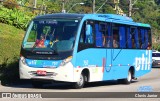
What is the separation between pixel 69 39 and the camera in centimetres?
1903

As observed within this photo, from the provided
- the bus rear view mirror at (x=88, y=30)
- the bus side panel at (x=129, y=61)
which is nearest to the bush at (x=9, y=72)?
the bus rear view mirror at (x=88, y=30)

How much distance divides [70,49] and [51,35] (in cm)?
104

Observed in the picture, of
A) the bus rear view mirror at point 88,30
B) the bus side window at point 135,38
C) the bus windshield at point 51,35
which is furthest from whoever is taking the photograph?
the bus side window at point 135,38

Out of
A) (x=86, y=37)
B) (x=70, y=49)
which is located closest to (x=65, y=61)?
(x=70, y=49)

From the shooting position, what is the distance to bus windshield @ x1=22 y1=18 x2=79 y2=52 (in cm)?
1900

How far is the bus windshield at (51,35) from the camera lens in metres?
19.0

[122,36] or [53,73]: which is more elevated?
[122,36]

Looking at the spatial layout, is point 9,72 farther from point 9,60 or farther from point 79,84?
point 79,84

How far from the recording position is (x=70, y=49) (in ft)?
61.8

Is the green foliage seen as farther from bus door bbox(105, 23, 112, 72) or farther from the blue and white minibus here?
bus door bbox(105, 23, 112, 72)

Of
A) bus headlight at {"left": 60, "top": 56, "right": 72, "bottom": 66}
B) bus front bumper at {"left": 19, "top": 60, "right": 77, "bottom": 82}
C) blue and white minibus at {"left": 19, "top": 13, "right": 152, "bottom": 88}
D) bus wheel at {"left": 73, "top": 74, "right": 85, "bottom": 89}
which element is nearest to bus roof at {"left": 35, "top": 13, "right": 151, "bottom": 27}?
blue and white minibus at {"left": 19, "top": 13, "right": 152, "bottom": 88}

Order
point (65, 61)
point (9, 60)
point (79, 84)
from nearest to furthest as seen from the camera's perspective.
A: point (65, 61), point (79, 84), point (9, 60)

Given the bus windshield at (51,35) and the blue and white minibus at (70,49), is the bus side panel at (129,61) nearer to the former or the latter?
the blue and white minibus at (70,49)

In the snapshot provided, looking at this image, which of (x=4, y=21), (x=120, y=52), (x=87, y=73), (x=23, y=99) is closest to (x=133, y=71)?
(x=120, y=52)
